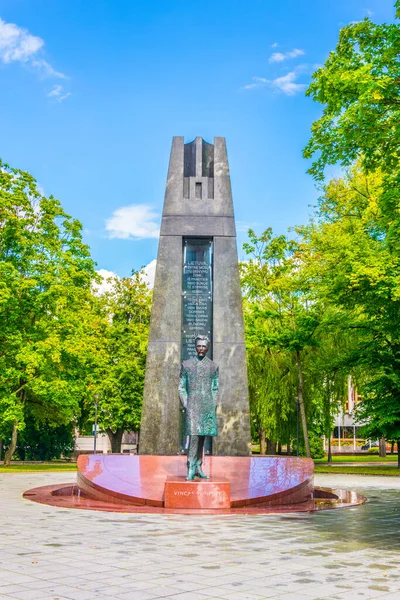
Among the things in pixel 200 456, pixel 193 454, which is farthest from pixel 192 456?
pixel 200 456

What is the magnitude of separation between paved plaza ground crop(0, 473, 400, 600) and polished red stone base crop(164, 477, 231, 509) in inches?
21.4

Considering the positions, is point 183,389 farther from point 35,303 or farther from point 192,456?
point 35,303

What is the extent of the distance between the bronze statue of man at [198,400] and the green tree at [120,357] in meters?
22.5

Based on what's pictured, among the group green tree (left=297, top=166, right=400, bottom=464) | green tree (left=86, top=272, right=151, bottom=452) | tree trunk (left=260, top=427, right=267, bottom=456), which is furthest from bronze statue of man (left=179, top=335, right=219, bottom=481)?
tree trunk (left=260, top=427, right=267, bottom=456)

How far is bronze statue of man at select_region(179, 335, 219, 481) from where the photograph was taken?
36.3 ft

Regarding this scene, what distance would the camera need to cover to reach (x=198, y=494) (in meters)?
10.9

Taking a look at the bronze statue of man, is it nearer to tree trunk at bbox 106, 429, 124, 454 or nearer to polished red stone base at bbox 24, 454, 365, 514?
polished red stone base at bbox 24, 454, 365, 514

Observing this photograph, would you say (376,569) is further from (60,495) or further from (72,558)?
(60,495)

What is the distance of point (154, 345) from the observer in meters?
15.8

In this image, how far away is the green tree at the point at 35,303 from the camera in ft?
87.7

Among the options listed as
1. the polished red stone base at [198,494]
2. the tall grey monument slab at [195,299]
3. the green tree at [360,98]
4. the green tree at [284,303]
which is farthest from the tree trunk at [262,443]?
→ the polished red stone base at [198,494]

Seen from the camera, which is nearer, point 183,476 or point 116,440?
point 183,476

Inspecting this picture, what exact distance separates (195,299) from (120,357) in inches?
829

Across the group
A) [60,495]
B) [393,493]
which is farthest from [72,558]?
[393,493]
